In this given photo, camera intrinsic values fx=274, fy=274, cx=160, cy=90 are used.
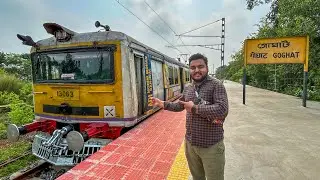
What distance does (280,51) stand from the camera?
452 inches

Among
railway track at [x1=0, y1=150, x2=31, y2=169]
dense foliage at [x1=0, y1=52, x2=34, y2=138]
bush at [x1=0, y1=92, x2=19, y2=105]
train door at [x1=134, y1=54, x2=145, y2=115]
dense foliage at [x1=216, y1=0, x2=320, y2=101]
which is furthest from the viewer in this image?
dense foliage at [x1=216, y1=0, x2=320, y2=101]

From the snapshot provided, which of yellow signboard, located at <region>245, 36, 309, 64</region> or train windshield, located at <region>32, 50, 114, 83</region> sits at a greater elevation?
yellow signboard, located at <region>245, 36, 309, 64</region>

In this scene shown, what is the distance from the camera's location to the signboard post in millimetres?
11125

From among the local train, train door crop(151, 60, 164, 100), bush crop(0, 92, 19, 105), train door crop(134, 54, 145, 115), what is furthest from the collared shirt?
bush crop(0, 92, 19, 105)

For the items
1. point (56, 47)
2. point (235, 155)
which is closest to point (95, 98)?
point (56, 47)

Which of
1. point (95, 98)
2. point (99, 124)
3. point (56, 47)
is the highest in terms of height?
point (56, 47)

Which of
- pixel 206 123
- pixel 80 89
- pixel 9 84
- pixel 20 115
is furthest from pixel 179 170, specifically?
pixel 9 84

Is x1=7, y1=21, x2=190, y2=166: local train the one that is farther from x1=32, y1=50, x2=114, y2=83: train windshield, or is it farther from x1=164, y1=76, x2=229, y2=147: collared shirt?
x1=164, y1=76, x2=229, y2=147: collared shirt

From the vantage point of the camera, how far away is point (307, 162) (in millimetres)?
4520

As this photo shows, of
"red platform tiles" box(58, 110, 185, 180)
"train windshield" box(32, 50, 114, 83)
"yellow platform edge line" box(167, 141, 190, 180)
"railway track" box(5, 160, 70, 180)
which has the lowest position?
"railway track" box(5, 160, 70, 180)

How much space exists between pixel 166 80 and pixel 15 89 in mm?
9302

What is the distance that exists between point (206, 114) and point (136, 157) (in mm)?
2720

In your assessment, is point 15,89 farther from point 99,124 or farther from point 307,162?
point 307,162

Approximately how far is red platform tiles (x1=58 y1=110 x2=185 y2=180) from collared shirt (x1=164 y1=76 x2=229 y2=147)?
1595 millimetres
